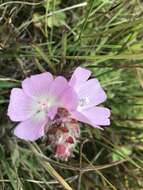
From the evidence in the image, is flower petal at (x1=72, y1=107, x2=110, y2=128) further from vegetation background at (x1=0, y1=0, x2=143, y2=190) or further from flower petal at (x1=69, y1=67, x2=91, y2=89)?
vegetation background at (x1=0, y1=0, x2=143, y2=190)

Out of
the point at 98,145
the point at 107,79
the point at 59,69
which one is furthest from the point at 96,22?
the point at 98,145

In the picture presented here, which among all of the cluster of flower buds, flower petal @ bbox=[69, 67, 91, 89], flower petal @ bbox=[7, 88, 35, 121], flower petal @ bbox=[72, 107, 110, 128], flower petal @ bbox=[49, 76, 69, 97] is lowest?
the cluster of flower buds

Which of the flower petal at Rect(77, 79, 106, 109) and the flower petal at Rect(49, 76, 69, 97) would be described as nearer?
the flower petal at Rect(49, 76, 69, 97)

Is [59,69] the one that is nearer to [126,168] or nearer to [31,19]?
[31,19]

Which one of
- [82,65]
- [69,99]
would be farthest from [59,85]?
[82,65]

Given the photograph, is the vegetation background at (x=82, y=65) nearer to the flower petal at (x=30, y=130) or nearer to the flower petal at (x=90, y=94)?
the flower petal at (x=90, y=94)

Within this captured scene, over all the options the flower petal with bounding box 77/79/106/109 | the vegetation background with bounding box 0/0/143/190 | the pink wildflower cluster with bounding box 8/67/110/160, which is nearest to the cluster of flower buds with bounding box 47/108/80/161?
the pink wildflower cluster with bounding box 8/67/110/160

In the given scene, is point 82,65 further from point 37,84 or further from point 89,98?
point 37,84
